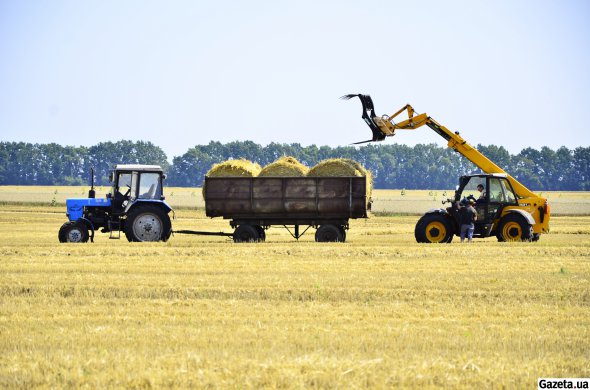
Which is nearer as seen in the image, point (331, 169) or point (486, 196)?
point (486, 196)

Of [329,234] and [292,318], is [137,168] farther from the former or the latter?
[292,318]

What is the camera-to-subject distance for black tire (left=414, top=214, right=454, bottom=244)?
1094 inches

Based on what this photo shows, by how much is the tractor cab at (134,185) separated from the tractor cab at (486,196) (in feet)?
27.0

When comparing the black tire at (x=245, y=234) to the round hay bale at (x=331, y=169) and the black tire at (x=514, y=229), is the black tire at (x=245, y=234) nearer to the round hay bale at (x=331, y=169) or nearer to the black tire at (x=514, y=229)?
the black tire at (x=514, y=229)

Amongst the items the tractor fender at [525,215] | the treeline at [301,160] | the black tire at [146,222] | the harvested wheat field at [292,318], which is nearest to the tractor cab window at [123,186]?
the black tire at [146,222]

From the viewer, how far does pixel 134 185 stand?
2733 centimetres

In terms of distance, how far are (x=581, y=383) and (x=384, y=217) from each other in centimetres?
3907

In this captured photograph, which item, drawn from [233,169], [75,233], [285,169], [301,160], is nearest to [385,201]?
[233,169]

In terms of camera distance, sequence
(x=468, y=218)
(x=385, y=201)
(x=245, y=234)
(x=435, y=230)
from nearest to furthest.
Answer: (x=468, y=218) < (x=435, y=230) < (x=245, y=234) < (x=385, y=201)

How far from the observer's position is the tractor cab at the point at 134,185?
89.6ft

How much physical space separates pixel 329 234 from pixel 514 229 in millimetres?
5177

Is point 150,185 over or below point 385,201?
over

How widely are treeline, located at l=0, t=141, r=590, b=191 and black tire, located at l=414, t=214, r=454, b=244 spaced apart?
113512 millimetres

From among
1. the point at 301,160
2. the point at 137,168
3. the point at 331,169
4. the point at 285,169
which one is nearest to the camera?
the point at 137,168
